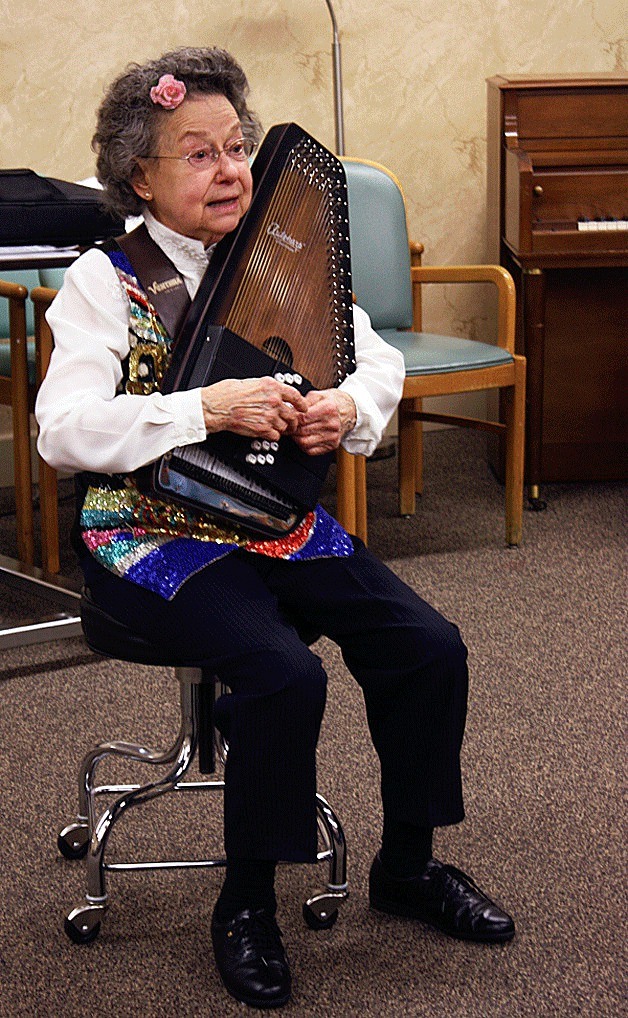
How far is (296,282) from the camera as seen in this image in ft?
5.87

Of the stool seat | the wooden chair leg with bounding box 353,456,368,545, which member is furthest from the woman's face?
the wooden chair leg with bounding box 353,456,368,545

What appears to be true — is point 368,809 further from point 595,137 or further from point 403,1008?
point 595,137

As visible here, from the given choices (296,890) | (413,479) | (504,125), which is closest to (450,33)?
(504,125)

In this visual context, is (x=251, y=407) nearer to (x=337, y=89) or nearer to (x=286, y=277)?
(x=286, y=277)

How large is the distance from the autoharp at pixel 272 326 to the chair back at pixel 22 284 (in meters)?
1.73

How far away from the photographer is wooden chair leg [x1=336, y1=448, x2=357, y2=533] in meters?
3.15

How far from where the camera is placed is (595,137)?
371cm

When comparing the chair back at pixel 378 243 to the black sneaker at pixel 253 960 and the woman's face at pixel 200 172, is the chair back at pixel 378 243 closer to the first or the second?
the woman's face at pixel 200 172

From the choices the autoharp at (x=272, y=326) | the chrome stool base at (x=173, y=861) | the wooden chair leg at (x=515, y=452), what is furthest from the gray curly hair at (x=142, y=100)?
the wooden chair leg at (x=515, y=452)

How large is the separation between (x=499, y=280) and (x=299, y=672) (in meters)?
2.05

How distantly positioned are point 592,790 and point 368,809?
1.26 ft

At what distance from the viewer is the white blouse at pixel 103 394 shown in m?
1.63

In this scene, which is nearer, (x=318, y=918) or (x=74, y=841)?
(x=318, y=918)

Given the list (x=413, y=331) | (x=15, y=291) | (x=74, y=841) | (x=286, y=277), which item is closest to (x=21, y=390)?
(x=15, y=291)
